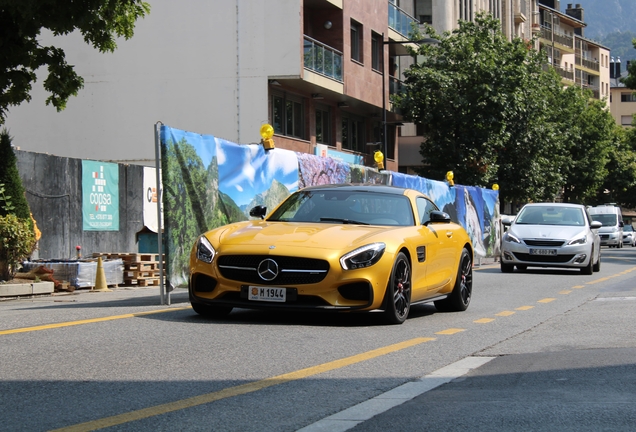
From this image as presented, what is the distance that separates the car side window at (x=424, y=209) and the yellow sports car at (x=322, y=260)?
0.71 ft

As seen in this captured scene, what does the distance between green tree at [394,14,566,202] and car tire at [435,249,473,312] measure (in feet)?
125

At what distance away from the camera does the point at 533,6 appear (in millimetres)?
113812

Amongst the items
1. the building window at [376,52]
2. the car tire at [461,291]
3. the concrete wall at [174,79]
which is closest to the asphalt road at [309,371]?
the car tire at [461,291]

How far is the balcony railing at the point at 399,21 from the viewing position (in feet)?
160

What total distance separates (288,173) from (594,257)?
34.5 feet

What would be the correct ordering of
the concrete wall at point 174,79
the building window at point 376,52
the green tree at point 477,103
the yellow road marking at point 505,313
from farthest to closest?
the green tree at point 477,103 → the building window at point 376,52 → the concrete wall at point 174,79 → the yellow road marking at point 505,313

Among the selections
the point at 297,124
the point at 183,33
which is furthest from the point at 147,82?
the point at 297,124

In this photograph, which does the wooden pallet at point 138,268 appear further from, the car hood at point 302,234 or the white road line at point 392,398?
the white road line at point 392,398

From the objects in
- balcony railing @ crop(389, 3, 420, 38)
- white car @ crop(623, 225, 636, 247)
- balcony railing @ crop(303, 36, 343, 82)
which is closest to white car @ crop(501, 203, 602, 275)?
balcony railing @ crop(303, 36, 343, 82)

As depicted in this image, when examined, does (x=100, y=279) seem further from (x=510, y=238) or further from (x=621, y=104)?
(x=621, y=104)

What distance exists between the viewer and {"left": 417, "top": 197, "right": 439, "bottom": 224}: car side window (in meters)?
12.3

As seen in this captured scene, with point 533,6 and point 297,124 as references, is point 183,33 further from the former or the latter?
point 533,6

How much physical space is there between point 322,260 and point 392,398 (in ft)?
12.8

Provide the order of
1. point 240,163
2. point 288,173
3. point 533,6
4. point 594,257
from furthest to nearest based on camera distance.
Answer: point 533,6 < point 594,257 < point 288,173 < point 240,163
